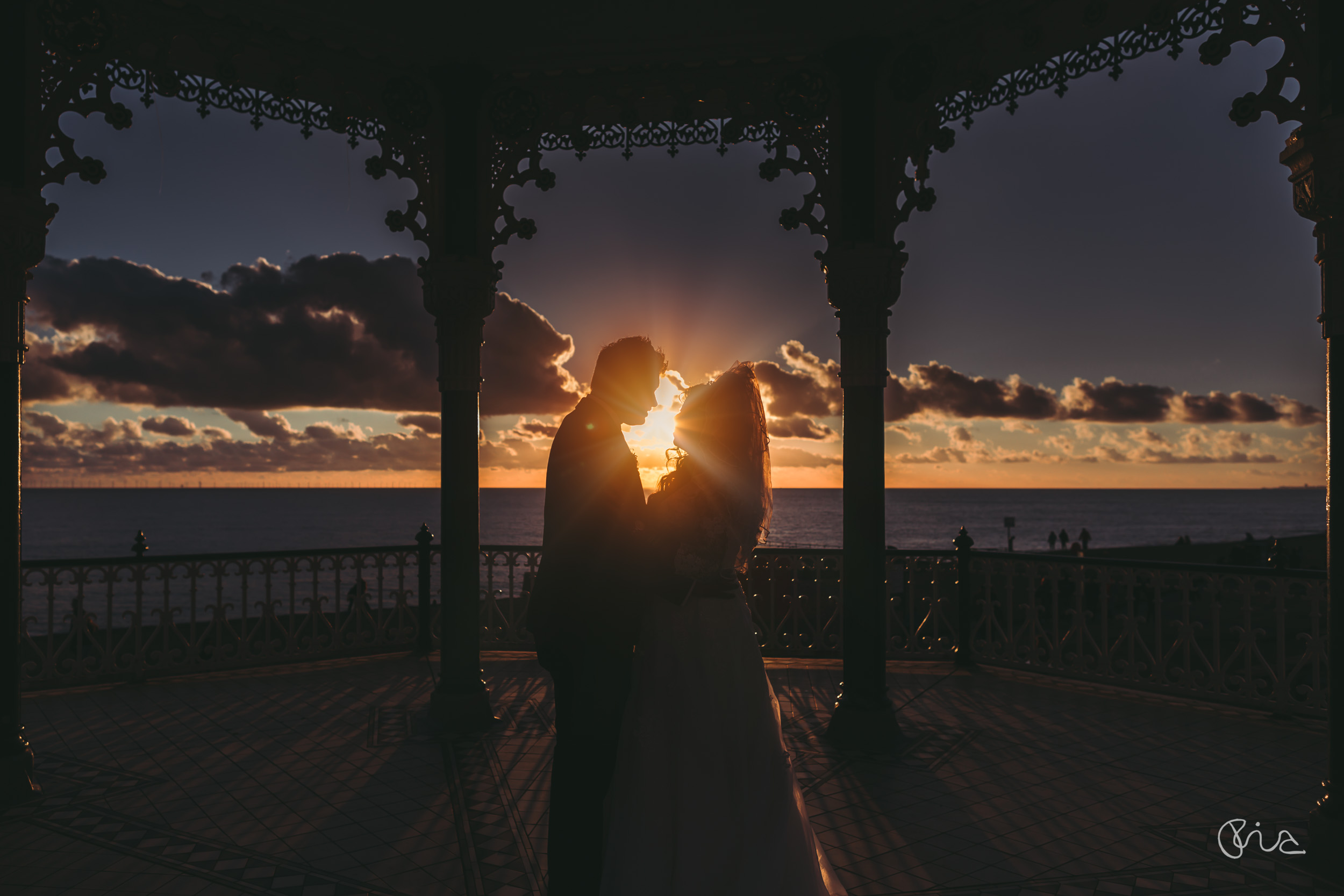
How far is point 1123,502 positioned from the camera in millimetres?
143125

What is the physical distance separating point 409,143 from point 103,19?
180 centimetres

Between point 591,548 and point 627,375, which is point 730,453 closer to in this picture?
point 627,375

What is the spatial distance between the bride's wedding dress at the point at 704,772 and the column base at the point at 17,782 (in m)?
3.60

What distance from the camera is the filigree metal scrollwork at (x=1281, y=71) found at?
11.8 feet

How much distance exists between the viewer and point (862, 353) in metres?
5.16

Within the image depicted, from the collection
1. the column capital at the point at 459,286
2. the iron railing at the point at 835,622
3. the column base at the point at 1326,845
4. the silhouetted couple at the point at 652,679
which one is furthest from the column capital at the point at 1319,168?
the column capital at the point at 459,286

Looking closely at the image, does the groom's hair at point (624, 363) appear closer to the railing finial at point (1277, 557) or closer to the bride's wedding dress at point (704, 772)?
the bride's wedding dress at point (704, 772)

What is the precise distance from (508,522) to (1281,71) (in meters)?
90.6

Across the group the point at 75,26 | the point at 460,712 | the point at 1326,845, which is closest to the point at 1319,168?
the point at 1326,845

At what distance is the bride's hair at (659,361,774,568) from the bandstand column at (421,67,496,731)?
3.03 m

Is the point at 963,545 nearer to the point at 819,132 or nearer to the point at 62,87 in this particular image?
the point at 819,132

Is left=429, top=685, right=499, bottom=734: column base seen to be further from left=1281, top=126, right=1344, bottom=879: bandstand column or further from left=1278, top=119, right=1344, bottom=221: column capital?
left=1278, top=119, right=1344, bottom=221: column capital

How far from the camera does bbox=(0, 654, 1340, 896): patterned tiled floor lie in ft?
11.1

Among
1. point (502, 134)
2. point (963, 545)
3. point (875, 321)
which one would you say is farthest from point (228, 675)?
point (963, 545)
